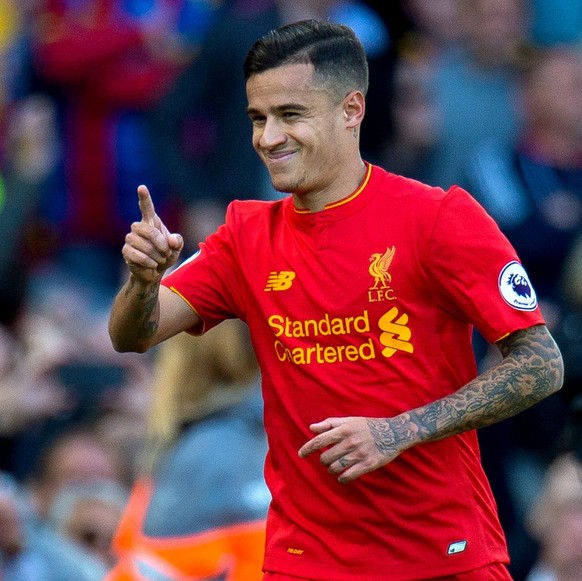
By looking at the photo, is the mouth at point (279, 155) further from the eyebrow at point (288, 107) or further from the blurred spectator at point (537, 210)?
the blurred spectator at point (537, 210)

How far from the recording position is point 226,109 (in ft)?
27.0

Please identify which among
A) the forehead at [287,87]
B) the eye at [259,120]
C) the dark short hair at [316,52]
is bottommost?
the eye at [259,120]

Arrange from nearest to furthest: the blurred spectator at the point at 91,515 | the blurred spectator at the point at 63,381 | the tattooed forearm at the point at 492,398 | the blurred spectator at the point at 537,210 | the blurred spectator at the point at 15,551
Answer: the tattooed forearm at the point at 492,398, the blurred spectator at the point at 15,551, the blurred spectator at the point at 537,210, the blurred spectator at the point at 91,515, the blurred spectator at the point at 63,381

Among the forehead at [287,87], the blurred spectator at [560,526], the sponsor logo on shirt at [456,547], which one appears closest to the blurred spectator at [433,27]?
the blurred spectator at [560,526]

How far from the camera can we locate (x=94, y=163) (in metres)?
9.16

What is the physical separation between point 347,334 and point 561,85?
4489 mm

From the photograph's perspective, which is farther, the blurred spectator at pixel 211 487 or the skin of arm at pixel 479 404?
the blurred spectator at pixel 211 487

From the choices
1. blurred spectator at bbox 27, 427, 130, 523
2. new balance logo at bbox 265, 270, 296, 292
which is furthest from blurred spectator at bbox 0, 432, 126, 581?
new balance logo at bbox 265, 270, 296, 292

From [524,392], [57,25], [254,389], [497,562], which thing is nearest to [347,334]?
[524,392]

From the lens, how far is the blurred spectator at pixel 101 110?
9.13 metres

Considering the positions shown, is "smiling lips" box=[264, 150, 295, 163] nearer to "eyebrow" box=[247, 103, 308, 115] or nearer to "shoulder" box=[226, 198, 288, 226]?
"eyebrow" box=[247, 103, 308, 115]

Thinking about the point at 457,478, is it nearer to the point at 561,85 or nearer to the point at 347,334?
the point at 347,334

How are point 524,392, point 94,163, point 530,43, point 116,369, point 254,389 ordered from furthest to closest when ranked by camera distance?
1. point 94,163
2. point 530,43
3. point 116,369
4. point 254,389
5. point 524,392

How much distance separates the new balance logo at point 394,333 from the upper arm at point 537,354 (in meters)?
0.23
